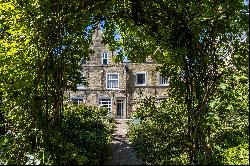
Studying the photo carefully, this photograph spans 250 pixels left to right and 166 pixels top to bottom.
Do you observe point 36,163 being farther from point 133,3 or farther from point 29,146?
point 133,3

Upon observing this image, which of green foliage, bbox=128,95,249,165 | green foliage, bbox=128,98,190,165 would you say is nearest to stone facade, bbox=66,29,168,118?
green foliage, bbox=128,95,249,165

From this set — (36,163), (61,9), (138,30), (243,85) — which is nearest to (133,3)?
(138,30)

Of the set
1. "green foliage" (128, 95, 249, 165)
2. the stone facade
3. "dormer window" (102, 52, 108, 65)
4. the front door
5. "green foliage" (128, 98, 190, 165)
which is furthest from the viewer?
"dormer window" (102, 52, 108, 65)

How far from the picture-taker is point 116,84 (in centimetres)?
3931

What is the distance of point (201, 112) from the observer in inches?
316

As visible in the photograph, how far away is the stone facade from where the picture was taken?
39031mm

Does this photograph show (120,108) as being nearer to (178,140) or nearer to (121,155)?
(121,155)

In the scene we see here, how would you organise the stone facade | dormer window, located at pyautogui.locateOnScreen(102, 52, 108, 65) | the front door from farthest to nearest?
dormer window, located at pyautogui.locateOnScreen(102, 52, 108, 65) < the front door < the stone facade

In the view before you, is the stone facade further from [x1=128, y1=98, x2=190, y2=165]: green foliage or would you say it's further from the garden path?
[x1=128, y1=98, x2=190, y2=165]: green foliage

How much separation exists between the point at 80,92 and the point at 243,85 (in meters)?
32.1

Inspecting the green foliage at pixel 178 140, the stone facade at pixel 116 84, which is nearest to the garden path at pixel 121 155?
the green foliage at pixel 178 140

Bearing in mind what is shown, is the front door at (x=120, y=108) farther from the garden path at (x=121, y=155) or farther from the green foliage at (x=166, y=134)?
the green foliage at (x=166, y=134)

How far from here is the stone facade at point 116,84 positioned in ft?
128

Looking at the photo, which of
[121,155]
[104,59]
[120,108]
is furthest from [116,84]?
[121,155]
